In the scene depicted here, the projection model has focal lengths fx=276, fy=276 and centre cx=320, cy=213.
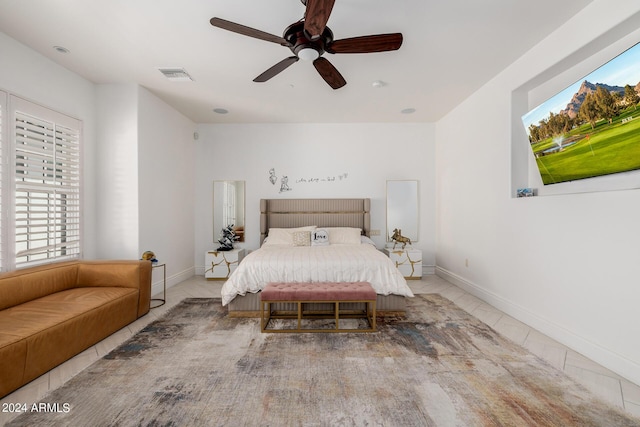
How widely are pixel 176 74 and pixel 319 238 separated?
122 inches

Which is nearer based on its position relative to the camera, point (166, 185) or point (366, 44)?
point (366, 44)

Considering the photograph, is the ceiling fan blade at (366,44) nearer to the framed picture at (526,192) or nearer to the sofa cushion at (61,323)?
the framed picture at (526,192)

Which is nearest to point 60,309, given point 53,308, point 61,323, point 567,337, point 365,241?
point 53,308

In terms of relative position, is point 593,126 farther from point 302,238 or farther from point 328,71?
point 302,238

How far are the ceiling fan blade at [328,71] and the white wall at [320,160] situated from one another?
8.30 ft

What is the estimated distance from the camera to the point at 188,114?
5.02m

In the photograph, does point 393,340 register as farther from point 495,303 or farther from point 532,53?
point 532,53

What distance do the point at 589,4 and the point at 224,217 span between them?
5526 millimetres

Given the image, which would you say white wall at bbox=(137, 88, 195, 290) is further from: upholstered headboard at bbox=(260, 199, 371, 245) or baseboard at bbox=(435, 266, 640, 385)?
baseboard at bbox=(435, 266, 640, 385)

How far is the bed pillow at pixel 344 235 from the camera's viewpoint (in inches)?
190

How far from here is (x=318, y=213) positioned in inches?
211

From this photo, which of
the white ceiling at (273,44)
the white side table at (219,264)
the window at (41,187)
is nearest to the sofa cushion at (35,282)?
the window at (41,187)

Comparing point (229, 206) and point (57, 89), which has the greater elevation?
point (57, 89)

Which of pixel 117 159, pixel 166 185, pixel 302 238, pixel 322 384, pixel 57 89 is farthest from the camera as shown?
pixel 302 238
